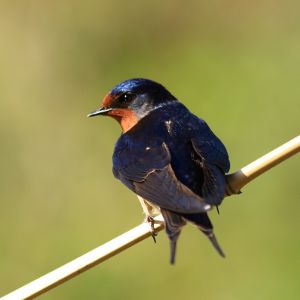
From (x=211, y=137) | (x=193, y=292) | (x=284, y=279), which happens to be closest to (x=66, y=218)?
(x=193, y=292)

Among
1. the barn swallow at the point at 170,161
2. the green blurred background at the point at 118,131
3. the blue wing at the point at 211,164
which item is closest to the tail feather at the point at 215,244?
the barn swallow at the point at 170,161

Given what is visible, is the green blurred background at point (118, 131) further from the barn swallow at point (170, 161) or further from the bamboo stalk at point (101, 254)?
the bamboo stalk at point (101, 254)

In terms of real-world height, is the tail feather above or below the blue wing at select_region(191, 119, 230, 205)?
below

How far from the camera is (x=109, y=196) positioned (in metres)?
4.52

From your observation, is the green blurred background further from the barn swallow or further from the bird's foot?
the bird's foot

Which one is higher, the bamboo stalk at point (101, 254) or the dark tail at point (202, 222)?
the bamboo stalk at point (101, 254)

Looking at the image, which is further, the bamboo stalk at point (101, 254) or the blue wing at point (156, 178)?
the blue wing at point (156, 178)

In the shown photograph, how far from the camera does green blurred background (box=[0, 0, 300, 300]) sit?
4.11 metres

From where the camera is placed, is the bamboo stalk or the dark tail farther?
the dark tail

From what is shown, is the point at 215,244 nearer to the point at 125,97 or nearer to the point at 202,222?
the point at 202,222

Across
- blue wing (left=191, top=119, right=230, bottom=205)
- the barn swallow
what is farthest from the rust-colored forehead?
blue wing (left=191, top=119, right=230, bottom=205)

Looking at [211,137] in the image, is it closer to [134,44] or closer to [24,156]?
[24,156]

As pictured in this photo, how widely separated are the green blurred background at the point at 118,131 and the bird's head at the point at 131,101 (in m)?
0.64

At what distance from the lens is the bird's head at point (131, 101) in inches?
146
